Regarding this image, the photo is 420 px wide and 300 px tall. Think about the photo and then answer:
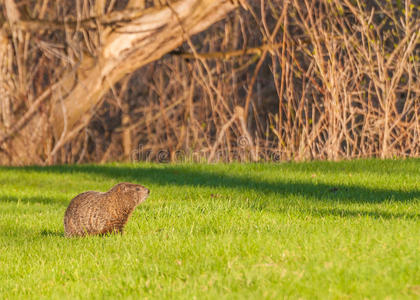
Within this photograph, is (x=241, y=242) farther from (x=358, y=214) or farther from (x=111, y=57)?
(x=111, y=57)

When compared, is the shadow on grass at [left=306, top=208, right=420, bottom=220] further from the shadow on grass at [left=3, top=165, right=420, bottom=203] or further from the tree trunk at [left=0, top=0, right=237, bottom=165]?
the tree trunk at [left=0, top=0, right=237, bottom=165]

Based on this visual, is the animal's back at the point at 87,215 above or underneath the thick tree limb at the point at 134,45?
underneath

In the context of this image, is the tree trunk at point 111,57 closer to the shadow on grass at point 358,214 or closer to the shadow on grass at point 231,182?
the shadow on grass at point 231,182

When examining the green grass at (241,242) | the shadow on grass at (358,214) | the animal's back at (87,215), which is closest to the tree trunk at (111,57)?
the green grass at (241,242)

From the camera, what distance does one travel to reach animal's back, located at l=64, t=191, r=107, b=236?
6.85 m

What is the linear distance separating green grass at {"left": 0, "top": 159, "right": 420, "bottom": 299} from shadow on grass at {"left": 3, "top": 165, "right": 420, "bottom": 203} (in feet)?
0.14

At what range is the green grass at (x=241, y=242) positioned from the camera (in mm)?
4777

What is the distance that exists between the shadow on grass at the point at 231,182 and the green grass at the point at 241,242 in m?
0.04

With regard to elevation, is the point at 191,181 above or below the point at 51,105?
below

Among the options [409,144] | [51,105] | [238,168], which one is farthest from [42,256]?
[51,105]

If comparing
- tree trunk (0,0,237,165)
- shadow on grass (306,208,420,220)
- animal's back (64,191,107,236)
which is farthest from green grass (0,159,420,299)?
tree trunk (0,0,237,165)

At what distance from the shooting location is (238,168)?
37.4ft

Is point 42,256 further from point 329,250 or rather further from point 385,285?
point 385,285

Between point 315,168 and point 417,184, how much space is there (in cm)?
215
